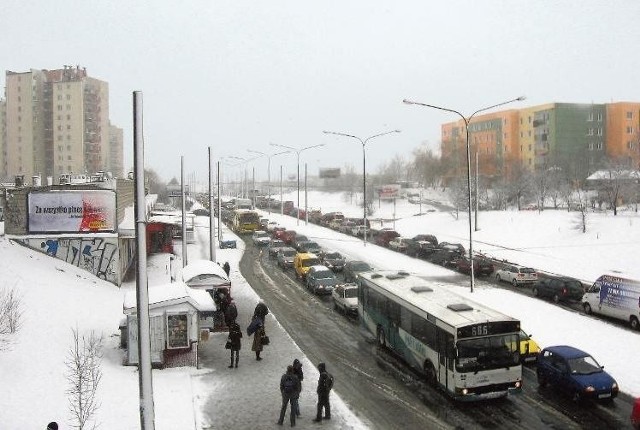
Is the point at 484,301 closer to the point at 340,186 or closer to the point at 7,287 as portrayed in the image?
the point at 7,287

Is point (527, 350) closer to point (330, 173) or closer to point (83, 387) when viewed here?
point (83, 387)

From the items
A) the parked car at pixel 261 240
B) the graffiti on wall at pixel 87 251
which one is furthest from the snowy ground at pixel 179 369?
the parked car at pixel 261 240

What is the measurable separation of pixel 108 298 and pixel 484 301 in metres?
17.3

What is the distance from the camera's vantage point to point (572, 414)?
50.0 ft

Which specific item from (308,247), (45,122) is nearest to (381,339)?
(308,247)

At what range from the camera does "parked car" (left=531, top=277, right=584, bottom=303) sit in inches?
1138

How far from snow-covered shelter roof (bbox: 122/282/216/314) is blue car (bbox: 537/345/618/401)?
10.3m

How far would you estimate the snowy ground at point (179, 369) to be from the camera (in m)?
14.9

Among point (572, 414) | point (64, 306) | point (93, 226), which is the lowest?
point (572, 414)

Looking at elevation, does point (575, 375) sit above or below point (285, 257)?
below

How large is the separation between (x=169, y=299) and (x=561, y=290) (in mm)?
19225

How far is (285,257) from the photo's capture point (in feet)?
140

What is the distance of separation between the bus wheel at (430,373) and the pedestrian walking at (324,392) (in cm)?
366

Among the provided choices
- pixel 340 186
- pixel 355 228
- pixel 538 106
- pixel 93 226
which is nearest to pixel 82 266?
pixel 93 226
